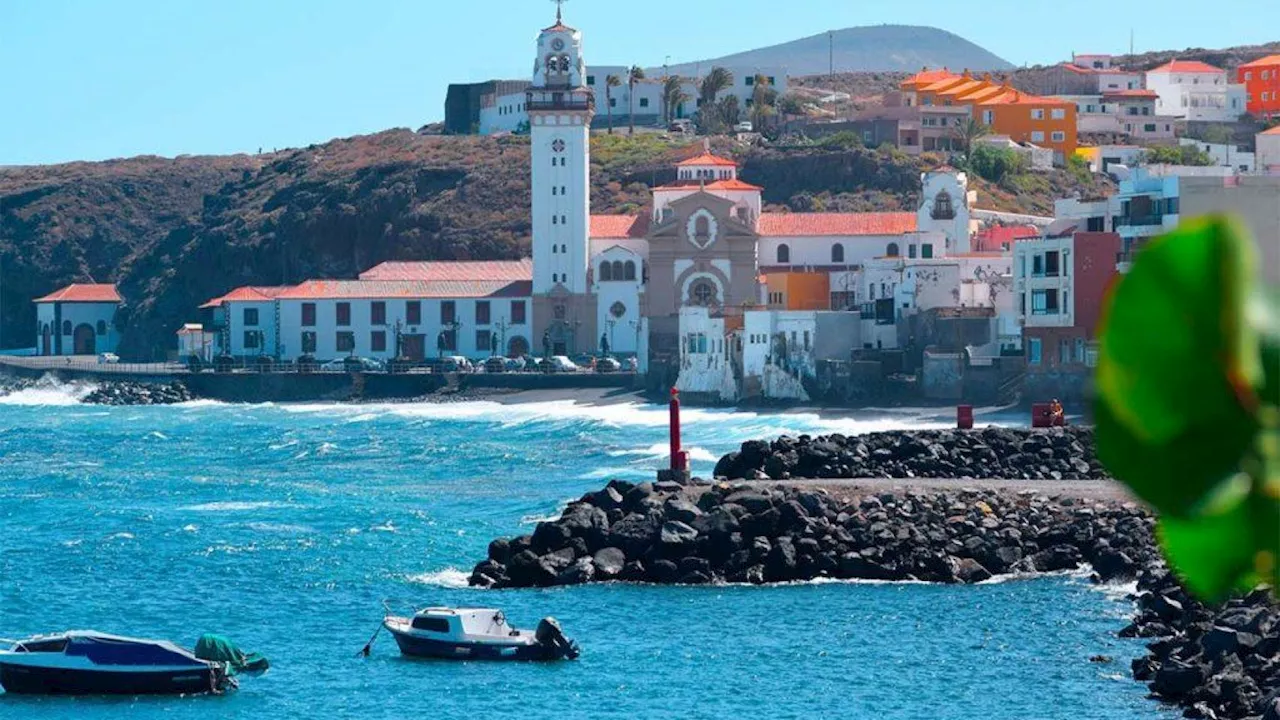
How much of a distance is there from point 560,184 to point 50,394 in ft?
95.5

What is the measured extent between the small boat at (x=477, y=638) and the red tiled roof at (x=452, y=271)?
81.2 meters

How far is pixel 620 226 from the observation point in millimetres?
112375

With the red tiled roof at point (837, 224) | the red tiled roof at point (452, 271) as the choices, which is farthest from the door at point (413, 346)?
the red tiled roof at point (837, 224)

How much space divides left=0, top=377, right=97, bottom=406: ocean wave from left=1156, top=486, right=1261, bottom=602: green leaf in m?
116

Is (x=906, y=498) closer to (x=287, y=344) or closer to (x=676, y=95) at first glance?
(x=287, y=344)

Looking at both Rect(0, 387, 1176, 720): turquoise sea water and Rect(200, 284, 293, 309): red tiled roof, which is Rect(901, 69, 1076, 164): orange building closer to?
Rect(200, 284, 293, 309): red tiled roof

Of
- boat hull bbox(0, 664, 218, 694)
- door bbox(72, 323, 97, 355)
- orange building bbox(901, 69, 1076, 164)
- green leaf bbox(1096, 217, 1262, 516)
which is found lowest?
boat hull bbox(0, 664, 218, 694)

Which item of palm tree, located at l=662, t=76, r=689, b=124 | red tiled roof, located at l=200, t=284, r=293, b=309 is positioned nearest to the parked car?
red tiled roof, located at l=200, t=284, r=293, b=309

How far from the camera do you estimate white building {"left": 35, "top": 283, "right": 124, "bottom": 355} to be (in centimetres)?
14125

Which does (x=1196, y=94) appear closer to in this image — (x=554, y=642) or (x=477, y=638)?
(x=477, y=638)

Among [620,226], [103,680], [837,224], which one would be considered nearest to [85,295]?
[620,226]

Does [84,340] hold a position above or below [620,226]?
below

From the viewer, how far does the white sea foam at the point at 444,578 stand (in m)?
41.0

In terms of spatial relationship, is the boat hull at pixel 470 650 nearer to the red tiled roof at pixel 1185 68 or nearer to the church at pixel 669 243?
the church at pixel 669 243
